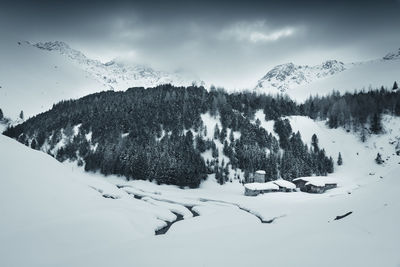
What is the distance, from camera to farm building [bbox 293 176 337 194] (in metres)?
88.9

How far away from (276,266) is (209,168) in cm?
9178

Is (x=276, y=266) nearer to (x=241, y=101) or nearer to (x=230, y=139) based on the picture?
(x=230, y=139)

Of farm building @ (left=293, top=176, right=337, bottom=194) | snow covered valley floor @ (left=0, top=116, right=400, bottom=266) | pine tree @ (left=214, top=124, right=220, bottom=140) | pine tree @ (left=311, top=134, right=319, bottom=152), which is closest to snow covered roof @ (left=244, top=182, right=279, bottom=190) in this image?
A: snow covered valley floor @ (left=0, top=116, right=400, bottom=266)

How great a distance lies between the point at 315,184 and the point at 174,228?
62393 mm

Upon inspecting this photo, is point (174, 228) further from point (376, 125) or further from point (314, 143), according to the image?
point (376, 125)

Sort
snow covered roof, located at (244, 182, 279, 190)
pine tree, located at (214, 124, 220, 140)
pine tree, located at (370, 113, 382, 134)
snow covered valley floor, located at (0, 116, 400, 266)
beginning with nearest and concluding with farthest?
snow covered valley floor, located at (0, 116, 400, 266) → snow covered roof, located at (244, 182, 279, 190) → pine tree, located at (370, 113, 382, 134) → pine tree, located at (214, 124, 220, 140)

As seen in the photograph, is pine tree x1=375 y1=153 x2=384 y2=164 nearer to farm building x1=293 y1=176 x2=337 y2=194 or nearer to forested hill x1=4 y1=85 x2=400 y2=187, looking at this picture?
forested hill x1=4 y1=85 x2=400 y2=187

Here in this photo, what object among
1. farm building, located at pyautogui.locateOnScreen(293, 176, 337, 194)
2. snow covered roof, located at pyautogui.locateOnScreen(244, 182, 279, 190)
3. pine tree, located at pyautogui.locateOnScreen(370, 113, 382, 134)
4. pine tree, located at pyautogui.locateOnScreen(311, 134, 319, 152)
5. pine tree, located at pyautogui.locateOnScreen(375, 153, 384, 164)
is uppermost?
pine tree, located at pyautogui.locateOnScreen(370, 113, 382, 134)

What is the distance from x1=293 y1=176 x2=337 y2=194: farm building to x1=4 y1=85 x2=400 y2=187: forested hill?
10.8 metres

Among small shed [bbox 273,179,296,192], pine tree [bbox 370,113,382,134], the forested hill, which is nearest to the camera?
small shed [bbox 273,179,296,192]

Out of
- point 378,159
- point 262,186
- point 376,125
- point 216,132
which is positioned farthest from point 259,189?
point 376,125

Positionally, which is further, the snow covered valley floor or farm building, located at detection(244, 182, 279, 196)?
farm building, located at detection(244, 182, 279, 196)

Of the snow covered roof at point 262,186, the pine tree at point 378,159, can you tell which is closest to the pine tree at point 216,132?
the snow covered roof at point 262,186

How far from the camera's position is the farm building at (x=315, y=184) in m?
88.9
